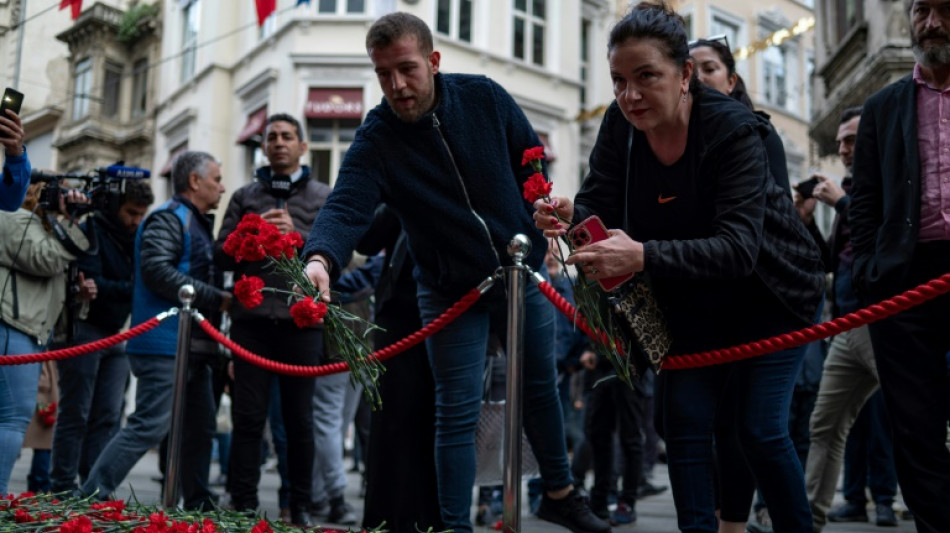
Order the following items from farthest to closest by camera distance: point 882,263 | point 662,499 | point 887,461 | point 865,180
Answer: point 662,499 < point 887,461 < point 865,180 < point 882,263

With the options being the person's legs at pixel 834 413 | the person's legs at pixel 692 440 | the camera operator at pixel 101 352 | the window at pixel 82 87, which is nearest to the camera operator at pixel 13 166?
the camera operator at pixel 101 352

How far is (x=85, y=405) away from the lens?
602 cm

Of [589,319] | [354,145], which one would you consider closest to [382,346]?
[354,145]

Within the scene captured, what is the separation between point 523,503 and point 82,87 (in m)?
5.51

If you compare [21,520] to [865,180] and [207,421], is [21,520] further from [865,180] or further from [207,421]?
[865,180]

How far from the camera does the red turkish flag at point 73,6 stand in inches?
260

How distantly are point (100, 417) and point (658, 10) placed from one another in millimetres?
4765

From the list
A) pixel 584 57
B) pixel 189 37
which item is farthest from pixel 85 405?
pixel 584 57

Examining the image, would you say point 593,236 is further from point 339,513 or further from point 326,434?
point 326,434

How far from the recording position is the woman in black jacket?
9.42 feet

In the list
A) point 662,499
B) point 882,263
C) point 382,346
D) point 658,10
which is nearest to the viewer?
point 658,10

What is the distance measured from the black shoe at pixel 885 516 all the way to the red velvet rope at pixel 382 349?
3.29 metres

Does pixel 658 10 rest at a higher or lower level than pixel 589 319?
higher

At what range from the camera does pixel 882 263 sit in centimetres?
354
